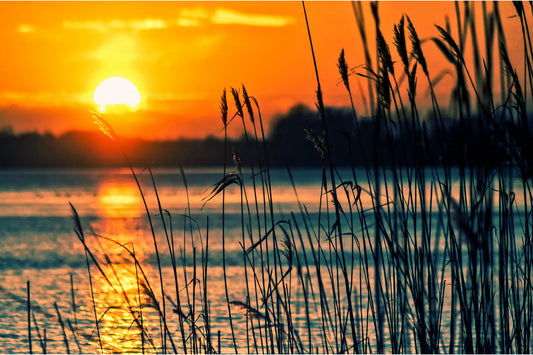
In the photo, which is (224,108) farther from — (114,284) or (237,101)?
(114,284)

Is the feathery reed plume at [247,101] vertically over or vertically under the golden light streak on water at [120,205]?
over

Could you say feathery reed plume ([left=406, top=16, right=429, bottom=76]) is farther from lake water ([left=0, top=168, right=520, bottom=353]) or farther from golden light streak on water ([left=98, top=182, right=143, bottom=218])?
golden light streak on water ([left=98, top=182, right=143, bottom=218])

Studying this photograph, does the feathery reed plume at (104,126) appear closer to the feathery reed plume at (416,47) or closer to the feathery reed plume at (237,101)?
the feathery reed plume at (237,101)

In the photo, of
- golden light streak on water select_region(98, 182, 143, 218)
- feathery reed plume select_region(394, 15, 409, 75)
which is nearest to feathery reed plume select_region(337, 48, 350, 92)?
feathery reed plume select_region(394, 15, 409, 75)

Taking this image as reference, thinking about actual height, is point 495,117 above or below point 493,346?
above

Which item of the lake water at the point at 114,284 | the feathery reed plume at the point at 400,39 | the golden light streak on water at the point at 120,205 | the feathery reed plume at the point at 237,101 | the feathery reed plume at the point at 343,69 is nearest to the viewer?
the feathery reed plume at the point at 400,39

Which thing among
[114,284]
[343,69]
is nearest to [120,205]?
[114,284]

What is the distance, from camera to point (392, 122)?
7.84 ft

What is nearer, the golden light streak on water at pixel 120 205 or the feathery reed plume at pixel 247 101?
the feathery reed plume at pixel 247 101

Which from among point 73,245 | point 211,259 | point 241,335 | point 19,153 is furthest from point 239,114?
point 19,153

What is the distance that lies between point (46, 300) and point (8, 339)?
335 centimetres

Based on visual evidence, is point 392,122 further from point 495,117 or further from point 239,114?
point 239,114

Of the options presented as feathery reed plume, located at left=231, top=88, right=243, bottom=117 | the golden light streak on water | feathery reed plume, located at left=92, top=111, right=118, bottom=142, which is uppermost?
feathery reed plume, located at left=231, top=88, right=243, bottom=117

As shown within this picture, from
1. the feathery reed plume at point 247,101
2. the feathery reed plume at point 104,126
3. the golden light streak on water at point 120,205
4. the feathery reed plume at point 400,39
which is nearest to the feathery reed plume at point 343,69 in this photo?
the feathery reed plume at point 400,39
